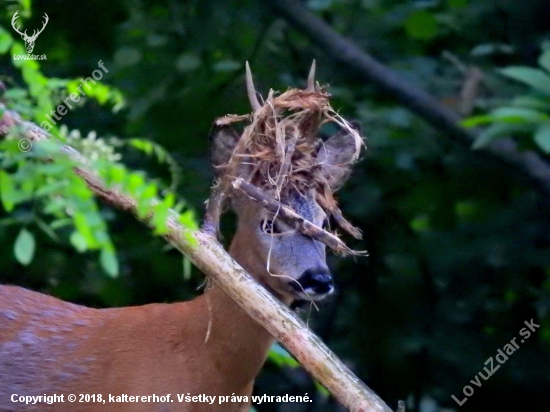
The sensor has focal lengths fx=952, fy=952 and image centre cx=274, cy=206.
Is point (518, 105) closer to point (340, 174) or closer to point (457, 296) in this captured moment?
point (340, 174)

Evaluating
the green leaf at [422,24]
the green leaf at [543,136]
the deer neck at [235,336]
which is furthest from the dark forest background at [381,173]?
the deer neck at [235,336]

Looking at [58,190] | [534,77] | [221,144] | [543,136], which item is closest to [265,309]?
[221,144]

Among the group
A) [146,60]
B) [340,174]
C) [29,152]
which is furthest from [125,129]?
[29,152]

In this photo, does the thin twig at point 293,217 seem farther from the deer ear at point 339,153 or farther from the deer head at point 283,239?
the deer ear at point 339,153

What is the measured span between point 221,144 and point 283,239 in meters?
0.40

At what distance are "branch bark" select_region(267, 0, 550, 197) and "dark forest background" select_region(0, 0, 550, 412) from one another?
0.04 ft

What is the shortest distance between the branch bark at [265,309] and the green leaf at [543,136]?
109 centimetres

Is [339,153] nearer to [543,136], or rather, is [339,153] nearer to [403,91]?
[543,136]

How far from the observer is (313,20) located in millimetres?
4648

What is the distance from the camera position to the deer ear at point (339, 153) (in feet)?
10.8

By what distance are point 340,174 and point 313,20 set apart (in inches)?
59.2

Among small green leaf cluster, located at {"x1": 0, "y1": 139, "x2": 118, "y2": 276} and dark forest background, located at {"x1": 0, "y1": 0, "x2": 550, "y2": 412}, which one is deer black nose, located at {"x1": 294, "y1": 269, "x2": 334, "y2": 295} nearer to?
small green leaf cluster, located at {"x1": 0, "y1": 139, "x2": 118, "y2": 276}

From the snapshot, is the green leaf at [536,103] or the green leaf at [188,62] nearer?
the green leaf at [536,103]

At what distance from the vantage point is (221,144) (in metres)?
3.21
